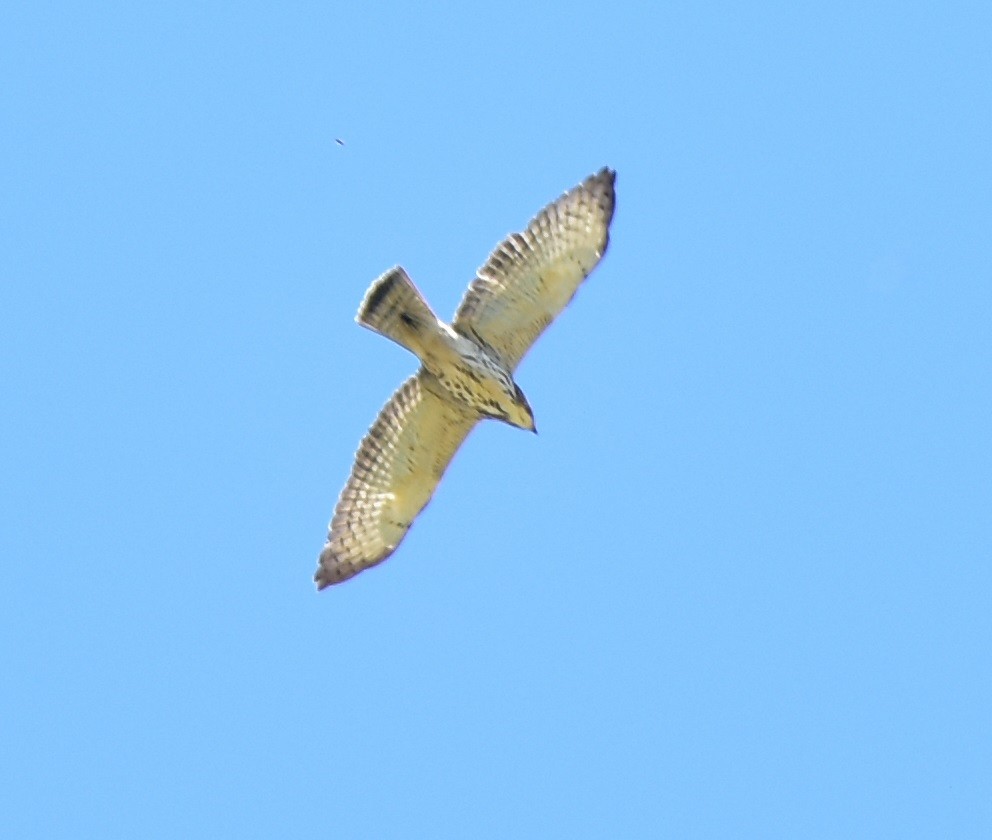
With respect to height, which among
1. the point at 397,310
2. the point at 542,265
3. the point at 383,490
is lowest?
the point at 383,490

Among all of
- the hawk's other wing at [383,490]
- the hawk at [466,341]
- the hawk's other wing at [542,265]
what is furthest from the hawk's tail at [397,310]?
the hawk's other wing at [383,490]

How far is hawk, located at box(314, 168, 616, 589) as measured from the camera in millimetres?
12688

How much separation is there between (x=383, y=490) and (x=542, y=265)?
247 centimetres

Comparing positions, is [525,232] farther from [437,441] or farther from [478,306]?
[437,441]

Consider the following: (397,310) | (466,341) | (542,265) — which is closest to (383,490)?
(466,341)

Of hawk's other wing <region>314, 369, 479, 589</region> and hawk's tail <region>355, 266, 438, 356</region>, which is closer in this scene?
hawk's tail <region>355, 266, 438, 356</region>

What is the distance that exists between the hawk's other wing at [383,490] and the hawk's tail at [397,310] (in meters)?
0.99

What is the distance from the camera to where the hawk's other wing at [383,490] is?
1365 cm

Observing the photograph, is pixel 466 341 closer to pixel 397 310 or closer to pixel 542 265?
pixel 397 310

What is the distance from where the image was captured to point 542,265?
499 inches

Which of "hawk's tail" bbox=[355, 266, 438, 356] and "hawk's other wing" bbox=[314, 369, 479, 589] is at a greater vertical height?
"hawk's tail" bbox=[355, 266, 438, 356]

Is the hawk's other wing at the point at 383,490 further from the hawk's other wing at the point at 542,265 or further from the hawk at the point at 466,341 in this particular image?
the hawk's other wing at the point at 542,265

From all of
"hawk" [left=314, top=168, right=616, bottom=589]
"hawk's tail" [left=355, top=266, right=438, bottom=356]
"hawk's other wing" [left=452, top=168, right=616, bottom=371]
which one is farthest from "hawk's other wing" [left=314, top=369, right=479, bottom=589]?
"hawk's other wing" [left=452, top=168, right=616, bottom=371]

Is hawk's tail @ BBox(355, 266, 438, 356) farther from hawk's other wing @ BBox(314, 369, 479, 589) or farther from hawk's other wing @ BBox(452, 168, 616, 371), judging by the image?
hawk's other wing @ BBox(314, 369, 479, 589)
